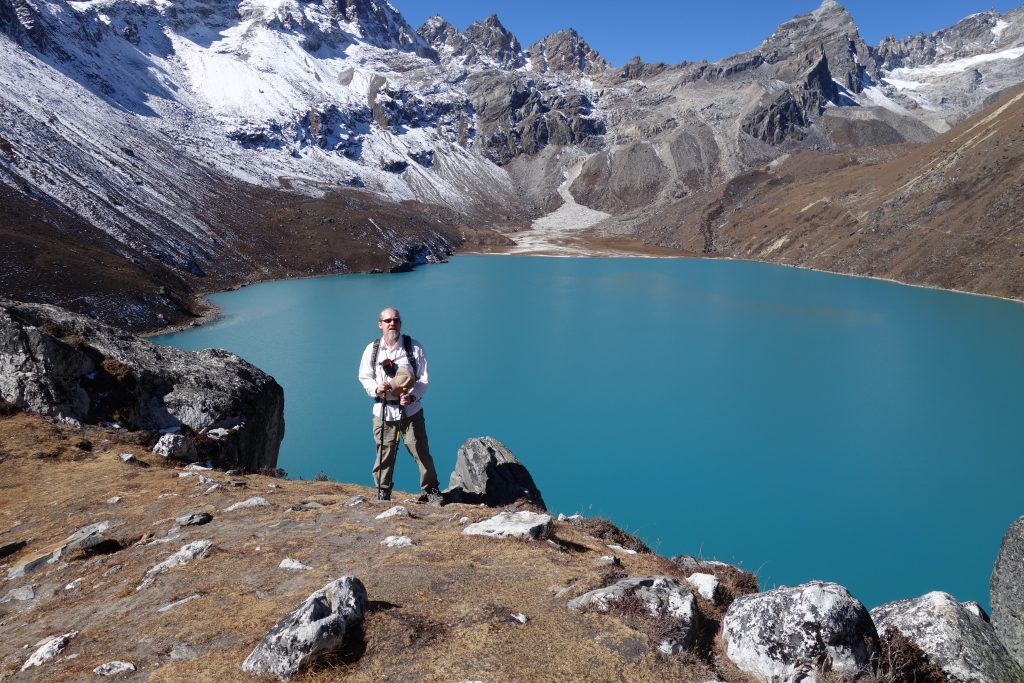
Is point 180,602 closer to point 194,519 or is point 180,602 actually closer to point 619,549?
point 194,519

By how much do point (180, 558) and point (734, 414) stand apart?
34.1m

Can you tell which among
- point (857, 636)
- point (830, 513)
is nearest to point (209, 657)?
point (857, 636)

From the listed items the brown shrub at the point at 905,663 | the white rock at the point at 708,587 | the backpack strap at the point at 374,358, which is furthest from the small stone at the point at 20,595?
the brown shrub at the point at 905,663

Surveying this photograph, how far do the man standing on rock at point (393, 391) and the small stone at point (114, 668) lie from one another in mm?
5284

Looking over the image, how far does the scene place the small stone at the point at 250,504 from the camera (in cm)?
1013

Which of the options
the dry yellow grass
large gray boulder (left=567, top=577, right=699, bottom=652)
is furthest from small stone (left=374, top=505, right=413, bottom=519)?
large gray boulder (left=567, top=577, right=699, bottom=652)

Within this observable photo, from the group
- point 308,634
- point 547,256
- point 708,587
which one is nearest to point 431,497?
point 708,587

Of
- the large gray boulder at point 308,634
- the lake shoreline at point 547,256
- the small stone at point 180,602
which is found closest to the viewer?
the large gray boulder at point 308,634

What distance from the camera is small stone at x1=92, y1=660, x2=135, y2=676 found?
206 inches

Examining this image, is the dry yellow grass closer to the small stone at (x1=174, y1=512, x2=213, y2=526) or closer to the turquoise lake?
the small stone at (x1=174, y1=512, x2=213, y2=526)

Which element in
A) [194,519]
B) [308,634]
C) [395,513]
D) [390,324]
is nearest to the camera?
[308,634]

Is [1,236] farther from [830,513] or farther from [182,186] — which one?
[830,513]

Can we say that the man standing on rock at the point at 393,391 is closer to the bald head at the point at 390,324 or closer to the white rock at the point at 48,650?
the bald head at the point at 390,324

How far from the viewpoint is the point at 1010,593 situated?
723 cm
